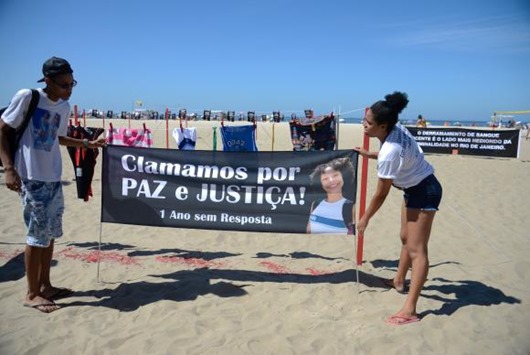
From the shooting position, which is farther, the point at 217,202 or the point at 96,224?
the point at 96,224

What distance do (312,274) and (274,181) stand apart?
1.17 m

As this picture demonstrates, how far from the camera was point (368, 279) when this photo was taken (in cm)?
419

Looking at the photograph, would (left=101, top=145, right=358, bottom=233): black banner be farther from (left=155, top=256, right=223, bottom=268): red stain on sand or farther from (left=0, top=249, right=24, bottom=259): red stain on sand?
(left=0, top=249, right=24, bottom=259): red stain on sand

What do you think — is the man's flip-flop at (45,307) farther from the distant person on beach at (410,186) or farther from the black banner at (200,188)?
the distant person on beach at (410,186)

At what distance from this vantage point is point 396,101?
3.18 m

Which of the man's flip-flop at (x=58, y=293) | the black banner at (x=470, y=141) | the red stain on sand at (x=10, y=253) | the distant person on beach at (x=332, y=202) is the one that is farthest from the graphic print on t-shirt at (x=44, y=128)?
the black banner at (x=470, y=141)

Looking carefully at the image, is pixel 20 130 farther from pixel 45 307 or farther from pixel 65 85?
pixel 45 307

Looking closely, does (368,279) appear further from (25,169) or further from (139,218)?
(25,169)

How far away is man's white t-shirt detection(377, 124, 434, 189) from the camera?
10.1 feet

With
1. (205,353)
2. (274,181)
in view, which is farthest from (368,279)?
(205,353)

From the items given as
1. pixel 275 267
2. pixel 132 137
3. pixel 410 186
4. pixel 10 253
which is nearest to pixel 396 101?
pixel 410 186

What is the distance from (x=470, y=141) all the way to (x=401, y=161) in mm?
15591

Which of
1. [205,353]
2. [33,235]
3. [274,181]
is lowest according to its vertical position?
[205,353]

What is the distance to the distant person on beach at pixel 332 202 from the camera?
3861 millimetres
